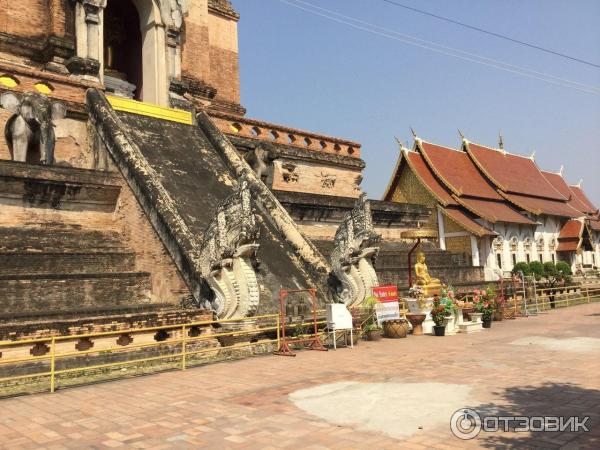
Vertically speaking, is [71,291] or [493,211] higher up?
[493,211]

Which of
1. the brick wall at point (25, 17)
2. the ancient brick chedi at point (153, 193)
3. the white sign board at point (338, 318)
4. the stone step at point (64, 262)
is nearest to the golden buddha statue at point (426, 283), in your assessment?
the ancient brick chedi at point (153, 193)

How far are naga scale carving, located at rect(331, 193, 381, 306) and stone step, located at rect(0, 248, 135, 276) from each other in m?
3.89

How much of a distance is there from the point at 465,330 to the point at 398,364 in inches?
161

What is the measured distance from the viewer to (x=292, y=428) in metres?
4.56

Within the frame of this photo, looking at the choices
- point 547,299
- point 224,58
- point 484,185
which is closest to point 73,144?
point 224,58

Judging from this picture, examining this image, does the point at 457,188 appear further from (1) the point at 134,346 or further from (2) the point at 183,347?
(1) the point at 134,346

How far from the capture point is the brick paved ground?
14.0 ft

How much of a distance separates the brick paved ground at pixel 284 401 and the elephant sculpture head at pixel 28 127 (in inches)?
256

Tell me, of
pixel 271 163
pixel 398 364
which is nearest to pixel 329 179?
pixel 271 163

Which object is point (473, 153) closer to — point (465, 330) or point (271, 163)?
point (271, 163)

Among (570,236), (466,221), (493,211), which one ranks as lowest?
(570,236)

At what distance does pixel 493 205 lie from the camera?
29812 millimetres

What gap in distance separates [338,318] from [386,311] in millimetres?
1624

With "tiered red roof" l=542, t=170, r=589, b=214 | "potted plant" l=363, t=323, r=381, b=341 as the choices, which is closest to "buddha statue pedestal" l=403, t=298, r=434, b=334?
"potted plant" l=363, t=323, r=381, b=341
